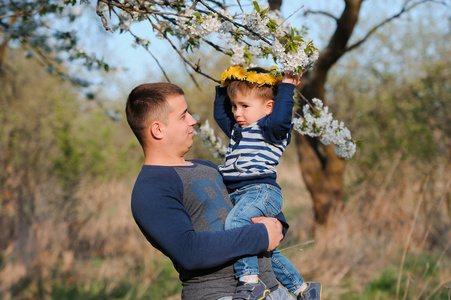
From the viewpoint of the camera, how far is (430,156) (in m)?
8.45

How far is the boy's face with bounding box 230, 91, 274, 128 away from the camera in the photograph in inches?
87.2

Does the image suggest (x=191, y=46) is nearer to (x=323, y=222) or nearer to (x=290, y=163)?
(x=323, y=222)

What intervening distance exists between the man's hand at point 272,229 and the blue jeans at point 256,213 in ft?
0.16

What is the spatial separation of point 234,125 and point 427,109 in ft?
24.7

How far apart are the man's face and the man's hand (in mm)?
462

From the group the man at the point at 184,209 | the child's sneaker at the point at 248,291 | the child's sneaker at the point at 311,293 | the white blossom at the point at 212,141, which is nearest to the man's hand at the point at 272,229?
the man at the point at 184,209

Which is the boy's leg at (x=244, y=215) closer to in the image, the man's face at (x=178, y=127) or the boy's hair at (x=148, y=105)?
the man's face at (x=178, y=127)

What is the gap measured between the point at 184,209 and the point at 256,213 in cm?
36

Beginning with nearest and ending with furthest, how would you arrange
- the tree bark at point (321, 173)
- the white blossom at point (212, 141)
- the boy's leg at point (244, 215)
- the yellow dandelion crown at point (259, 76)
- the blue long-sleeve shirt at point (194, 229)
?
1. the blue long-sleeve shirt at point (194, 229)
2. the boy's leg at point (244, 215)
3. the yellow dandelion crown at point (259, 76)
4. the white blossom at point (212, 141)
5. the tree bark at point (321, 173)

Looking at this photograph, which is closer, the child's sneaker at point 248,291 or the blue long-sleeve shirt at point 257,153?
the child's sneaker at point 248,291

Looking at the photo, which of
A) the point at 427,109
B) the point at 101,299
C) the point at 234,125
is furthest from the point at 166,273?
the point at 427,109

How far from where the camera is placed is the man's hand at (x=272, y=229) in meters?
1.88

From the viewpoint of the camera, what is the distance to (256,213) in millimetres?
2020

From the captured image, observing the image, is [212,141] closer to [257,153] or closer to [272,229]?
[257,153]
